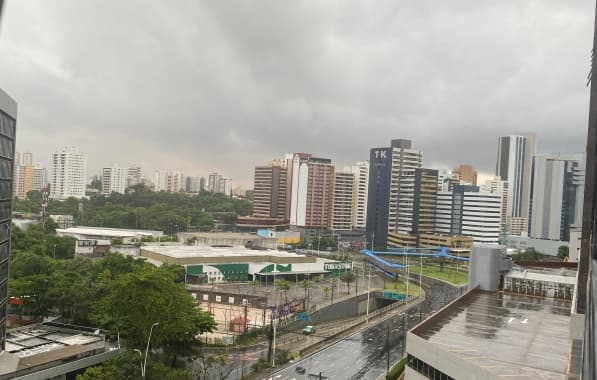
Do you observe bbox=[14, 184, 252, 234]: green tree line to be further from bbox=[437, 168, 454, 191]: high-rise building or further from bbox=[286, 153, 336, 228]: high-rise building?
bbox=[437, 168, 454, 191]: high-rise building

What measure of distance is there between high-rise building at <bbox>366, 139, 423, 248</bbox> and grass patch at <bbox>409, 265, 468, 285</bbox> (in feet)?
37.8

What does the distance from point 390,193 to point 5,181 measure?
6355 cm

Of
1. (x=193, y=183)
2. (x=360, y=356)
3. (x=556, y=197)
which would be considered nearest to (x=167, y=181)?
(x=193, y=183)

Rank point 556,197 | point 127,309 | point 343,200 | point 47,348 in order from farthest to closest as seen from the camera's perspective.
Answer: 1. point 556,197
2. point 343,200
3. point 127,309
4. point 47,348

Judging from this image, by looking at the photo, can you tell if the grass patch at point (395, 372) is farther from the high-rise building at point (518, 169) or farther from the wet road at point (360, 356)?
the high-rise building at point (518, 169)

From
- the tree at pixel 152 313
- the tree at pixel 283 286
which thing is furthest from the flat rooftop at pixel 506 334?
the tree at pixel 283 286

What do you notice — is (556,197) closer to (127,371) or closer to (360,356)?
(360,356)

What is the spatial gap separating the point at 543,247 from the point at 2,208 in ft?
260

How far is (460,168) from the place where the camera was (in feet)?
410

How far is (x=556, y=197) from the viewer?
91.7m

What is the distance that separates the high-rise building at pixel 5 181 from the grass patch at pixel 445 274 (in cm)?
4464

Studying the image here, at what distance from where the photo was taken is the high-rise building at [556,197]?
9038 cm

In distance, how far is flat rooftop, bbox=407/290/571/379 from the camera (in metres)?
14.1

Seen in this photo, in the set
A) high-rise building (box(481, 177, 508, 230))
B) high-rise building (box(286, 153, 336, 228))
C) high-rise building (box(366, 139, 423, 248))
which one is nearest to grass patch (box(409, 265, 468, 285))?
high-rise building (box(366, 139, 423, 248))
